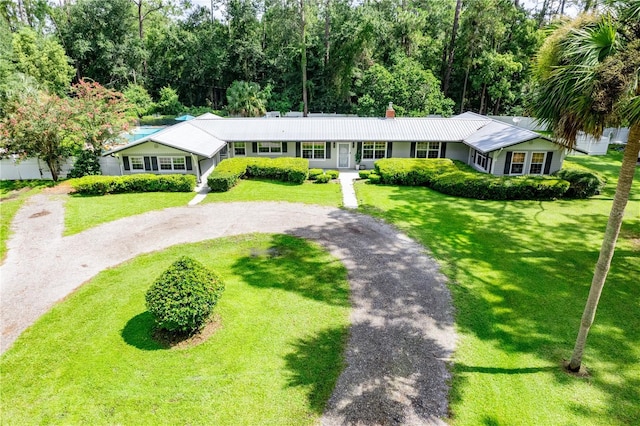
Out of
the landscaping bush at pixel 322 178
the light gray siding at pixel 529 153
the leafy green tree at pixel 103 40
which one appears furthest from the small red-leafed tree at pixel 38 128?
the leafy green tree at pixel 103 40

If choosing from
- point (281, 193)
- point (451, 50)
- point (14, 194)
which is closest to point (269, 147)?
point (281, 193)

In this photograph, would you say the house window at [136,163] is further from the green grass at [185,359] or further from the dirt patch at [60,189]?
the green grass at [185,359]

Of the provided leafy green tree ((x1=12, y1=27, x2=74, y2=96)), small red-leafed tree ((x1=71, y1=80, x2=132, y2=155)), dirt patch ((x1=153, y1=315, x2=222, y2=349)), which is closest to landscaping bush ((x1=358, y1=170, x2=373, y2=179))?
small red-leafed tree ((x1=71, y1=80, x2=132, y2=155))

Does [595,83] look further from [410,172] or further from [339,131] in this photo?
[339,131]

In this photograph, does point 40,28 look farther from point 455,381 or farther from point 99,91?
point 455,381

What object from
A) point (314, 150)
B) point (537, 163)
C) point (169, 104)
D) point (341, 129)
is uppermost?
point (169, 104)
